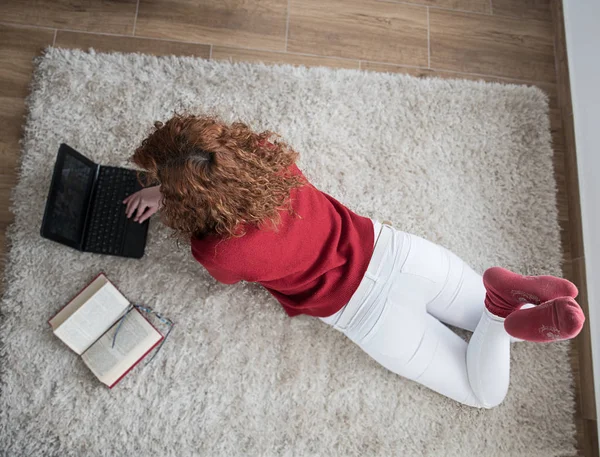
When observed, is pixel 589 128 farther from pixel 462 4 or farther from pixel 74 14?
pixel 74 14

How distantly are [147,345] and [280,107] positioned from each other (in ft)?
2.73

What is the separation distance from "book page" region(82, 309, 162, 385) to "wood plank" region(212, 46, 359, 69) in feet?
2.87

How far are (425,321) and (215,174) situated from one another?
0.70m

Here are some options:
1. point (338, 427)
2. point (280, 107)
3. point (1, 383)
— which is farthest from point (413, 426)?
point (1, 383)

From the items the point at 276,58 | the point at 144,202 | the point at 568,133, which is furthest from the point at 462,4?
the point at 144,202

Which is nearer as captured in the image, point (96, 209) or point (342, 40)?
point (96, 209)

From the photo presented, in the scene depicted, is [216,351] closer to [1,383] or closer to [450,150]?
[1,383]

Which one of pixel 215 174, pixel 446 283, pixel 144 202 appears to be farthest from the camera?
pixel 144 202

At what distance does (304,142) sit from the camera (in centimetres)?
141

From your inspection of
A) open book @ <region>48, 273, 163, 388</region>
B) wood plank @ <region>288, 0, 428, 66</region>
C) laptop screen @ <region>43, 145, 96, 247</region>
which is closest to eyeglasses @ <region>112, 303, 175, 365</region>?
open book @ <region>48, 273, 163, 388</region>

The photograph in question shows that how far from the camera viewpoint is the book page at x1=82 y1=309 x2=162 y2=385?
1246 mm

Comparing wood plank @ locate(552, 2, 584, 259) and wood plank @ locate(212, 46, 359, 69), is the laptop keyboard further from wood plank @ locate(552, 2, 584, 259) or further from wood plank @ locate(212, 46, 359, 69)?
wood plank @ locate(552, 2, 584, 259)

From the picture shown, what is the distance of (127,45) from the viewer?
57.2 inches

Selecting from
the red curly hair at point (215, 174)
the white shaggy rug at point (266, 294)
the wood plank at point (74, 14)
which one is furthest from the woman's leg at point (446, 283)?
the wood plank at point (74, 14)
